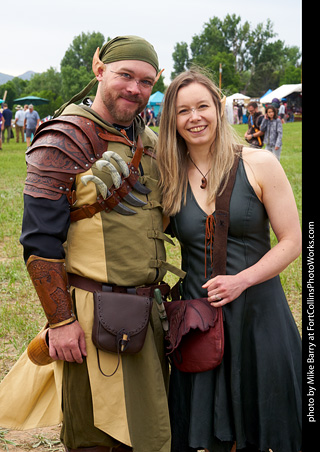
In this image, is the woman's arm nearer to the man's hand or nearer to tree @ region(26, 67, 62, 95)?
the man's hand

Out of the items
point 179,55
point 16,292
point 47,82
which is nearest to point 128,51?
point 16,292

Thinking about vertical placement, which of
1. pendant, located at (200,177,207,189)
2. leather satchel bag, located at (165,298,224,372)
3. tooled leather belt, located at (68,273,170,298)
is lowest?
leather satchel bag, located at (165,298,224,372)

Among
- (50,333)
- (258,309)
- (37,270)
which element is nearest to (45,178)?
(37,270)

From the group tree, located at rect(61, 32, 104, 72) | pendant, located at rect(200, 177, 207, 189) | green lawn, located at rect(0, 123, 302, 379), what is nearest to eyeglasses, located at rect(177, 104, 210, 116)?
pendant, located at rect(200, 177, 207, 189)

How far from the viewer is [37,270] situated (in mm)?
2287

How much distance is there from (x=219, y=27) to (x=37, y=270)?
9127 centimetres

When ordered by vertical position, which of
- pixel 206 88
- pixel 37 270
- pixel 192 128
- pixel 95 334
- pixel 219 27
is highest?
pixel 219 27

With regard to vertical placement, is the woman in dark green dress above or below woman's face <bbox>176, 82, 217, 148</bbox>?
below

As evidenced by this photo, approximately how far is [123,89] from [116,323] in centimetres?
104

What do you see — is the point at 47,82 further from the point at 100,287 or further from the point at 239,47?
the point at 100,287

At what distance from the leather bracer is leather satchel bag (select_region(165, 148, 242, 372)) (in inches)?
19.1

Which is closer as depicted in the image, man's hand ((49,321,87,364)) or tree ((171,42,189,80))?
man's hand ((49,321,87,364))

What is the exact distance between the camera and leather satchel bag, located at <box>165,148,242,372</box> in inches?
94.7
